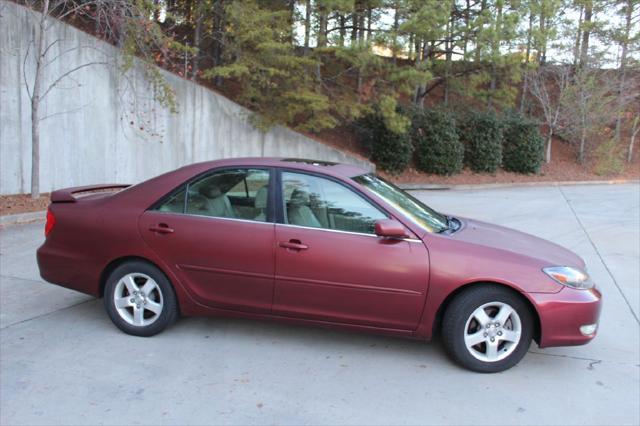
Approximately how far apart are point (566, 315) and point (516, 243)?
26.0 inches

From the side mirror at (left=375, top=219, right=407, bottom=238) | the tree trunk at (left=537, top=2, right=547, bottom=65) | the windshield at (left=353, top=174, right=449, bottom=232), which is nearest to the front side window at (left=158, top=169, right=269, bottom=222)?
the windshield at (left=353, top=174, right=449, bottom=232)

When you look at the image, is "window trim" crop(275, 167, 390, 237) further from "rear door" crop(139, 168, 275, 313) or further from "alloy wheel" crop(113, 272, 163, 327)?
"alloy wheel" crop(113, 272, 163, 327)

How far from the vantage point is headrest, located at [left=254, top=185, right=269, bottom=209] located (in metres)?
4.24

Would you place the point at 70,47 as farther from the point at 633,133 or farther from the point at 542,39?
the point at 633,133

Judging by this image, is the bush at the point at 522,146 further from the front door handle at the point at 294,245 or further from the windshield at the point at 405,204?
the front door handle at the point at 294,245

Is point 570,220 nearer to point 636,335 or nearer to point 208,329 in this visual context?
point 636,335

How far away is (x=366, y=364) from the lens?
13.2ft

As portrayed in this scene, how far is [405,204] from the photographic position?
14.6 feet

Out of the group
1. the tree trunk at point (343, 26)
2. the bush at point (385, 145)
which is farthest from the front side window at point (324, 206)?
the bush at point (385, 145)

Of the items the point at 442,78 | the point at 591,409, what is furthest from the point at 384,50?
the point at 591,409

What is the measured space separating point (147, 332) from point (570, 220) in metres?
8.82

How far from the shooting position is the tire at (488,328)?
3844mm

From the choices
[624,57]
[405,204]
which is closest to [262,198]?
[405,204]

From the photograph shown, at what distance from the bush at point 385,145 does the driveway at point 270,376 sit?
39.5ft
